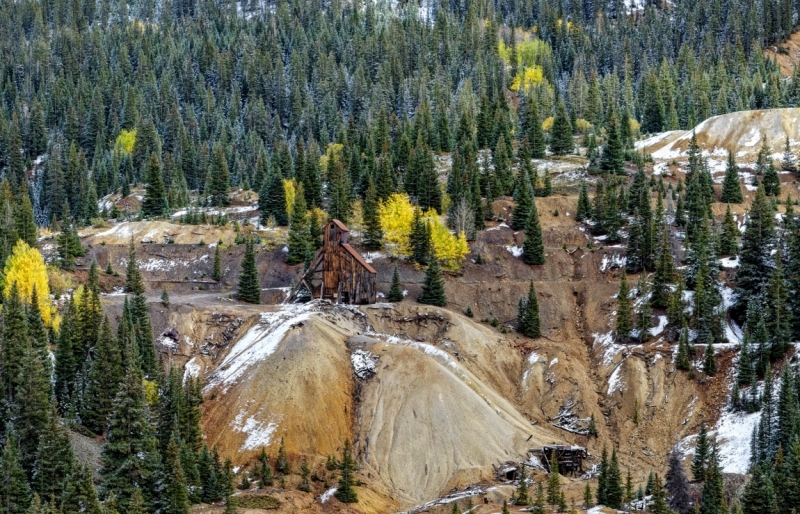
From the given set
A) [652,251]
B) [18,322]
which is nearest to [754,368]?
[652,251]

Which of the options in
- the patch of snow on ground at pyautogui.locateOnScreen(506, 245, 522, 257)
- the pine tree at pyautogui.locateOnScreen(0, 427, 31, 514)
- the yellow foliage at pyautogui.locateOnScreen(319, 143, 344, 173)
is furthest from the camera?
the yellow foliage at pyautogui.locateOnScreen(319, 143, 344, 173)

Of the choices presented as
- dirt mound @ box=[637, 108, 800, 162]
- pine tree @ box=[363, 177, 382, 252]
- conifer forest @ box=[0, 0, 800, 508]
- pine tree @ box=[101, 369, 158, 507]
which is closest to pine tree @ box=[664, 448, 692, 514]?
conifer forest @ box=[0, 0, 800, 508]

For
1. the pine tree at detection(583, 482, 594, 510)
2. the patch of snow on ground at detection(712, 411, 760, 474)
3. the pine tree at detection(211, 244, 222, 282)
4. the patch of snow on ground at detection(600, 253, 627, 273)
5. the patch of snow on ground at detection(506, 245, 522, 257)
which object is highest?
the pine tree at detection(211, 244, 222, 282)

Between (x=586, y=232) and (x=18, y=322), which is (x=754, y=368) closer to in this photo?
(x=586, y=232)

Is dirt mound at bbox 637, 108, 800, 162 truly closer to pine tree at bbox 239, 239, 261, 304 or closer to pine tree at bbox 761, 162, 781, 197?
pine tree at bbox 761, 162, 781, 197

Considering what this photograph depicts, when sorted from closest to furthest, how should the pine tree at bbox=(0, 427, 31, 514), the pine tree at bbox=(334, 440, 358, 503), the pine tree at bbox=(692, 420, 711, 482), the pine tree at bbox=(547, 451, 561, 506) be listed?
1. the pine tree at bbox=(0, 427, 31, 514)
2. the pine tree at bbox=(547, 451, 561, 506)
3. the pine tree at bbox=(334, 440, 358, 503)
4. the pine tree at bbox=(692, 420, 711, 482)

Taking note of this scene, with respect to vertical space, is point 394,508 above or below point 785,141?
below

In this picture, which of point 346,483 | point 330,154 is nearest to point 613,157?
point 330,154

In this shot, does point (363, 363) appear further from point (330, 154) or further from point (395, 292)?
point (330, 154)
